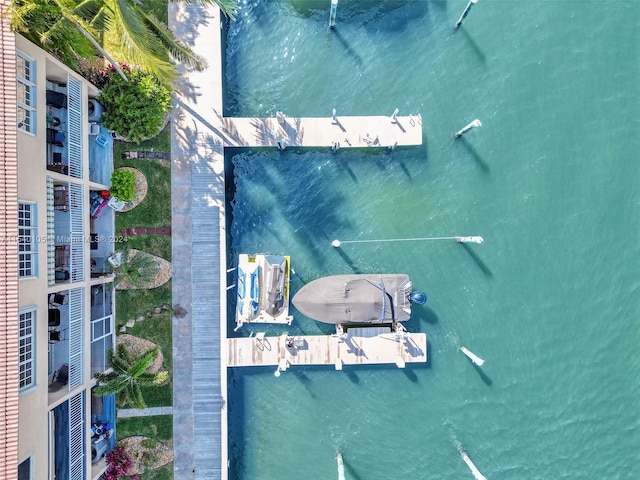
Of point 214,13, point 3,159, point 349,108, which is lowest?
point 3,159

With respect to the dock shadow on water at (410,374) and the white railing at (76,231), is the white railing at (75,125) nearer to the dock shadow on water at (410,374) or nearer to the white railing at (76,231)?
the white railing at (76,231)

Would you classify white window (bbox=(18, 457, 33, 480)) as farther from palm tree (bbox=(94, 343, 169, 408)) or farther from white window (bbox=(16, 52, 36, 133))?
white window (bbox=(16, 52, 36, 133))

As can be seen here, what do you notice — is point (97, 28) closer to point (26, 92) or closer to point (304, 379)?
point (26, 92)

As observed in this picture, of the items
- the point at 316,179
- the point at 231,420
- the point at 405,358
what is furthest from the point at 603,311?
the point at 231,420

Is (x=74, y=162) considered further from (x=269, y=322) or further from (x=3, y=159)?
(x=269, y=322)

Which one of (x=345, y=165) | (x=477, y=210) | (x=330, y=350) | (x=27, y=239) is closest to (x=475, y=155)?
(x=477, y=210)
